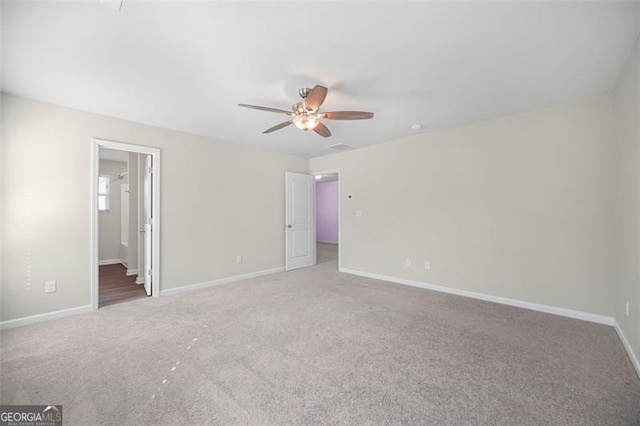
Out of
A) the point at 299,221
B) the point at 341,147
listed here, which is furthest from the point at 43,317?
the point at 341,147

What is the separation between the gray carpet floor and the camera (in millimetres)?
1576

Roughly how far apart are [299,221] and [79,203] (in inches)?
140

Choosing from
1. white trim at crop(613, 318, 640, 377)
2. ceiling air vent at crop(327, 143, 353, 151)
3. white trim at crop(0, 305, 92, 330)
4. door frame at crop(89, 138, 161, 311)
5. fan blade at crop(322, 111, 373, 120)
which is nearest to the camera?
white trim at crop(613, 318, 640, 377)

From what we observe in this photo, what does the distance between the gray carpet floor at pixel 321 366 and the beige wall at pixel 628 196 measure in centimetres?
35

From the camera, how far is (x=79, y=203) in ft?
10.2

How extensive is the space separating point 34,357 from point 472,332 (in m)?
4.02

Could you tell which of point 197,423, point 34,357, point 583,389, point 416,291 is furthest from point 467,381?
point 34,357

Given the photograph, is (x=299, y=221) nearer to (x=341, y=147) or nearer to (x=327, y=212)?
(x=341, y=147)

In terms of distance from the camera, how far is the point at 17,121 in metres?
2.76

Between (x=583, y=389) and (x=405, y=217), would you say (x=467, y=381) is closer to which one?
(x=583, y=389)

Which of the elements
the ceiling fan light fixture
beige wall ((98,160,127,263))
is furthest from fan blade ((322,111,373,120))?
beige wall ((98,160,127,263))

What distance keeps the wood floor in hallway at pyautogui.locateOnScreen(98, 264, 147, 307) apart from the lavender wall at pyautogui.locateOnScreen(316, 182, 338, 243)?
6449 mm

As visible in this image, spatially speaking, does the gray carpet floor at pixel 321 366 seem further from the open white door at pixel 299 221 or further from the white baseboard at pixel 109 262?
the white baseboard at pixel 109 262

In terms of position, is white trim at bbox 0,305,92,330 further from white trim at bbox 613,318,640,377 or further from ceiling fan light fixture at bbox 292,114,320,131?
white trim at bbox 613,318,640,377
